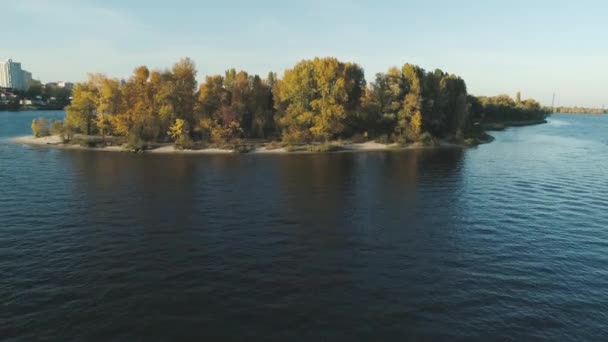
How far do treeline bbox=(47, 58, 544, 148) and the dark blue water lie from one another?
4906 centimetres

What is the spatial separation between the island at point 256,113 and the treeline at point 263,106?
30 cm

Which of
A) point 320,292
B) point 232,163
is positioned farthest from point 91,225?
point 232,163

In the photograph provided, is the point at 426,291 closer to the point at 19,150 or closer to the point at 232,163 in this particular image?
the point at 232,163

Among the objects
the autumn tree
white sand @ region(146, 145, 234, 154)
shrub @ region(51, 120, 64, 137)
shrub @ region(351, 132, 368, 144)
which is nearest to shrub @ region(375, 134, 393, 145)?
shrub @ region(351, 132, 368, 144)

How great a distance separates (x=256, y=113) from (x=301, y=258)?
9573 cm

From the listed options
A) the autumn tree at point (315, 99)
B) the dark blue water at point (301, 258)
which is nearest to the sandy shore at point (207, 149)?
the autumn tree at point (315, 99)

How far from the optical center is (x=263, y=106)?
421 ft

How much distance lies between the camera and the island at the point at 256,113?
110125 millimetres

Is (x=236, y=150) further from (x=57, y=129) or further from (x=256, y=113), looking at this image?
(x=57, y=129)

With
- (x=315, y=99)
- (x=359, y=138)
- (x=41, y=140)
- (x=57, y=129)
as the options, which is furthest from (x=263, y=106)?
(x=41, y=140)

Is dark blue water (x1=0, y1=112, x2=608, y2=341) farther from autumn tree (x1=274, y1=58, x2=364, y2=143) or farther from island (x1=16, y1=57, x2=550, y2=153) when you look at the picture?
autumn tree (x1=274, y1=58, x2=364, y2=143)

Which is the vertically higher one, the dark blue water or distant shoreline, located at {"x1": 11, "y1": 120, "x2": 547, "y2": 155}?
distant shoreline, located at {"x1": 11, "y1": 120, "x2": 547, "y2": 155}

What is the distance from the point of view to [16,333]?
21.5m

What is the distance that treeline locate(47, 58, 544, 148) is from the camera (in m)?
111
